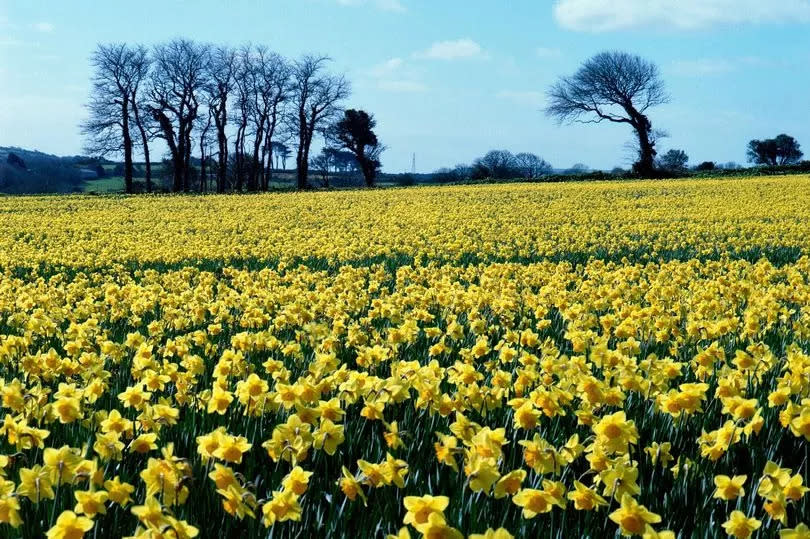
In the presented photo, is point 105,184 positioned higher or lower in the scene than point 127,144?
lower

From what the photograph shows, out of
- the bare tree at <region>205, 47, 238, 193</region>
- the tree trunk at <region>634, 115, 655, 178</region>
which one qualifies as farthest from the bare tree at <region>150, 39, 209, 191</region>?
the tree trunk at <region>634, 115, 655, 178</region>

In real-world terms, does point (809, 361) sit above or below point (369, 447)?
above

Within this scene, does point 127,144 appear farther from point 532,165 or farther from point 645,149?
point 532,165

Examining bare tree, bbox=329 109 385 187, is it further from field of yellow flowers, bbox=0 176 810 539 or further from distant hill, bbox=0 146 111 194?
field of yellow flowers, bbox=0 176 810 539

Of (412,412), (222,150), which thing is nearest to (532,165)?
(222,150)

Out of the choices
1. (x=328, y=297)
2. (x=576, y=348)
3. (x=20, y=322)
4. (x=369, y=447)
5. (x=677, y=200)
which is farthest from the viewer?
(x=677, y=200)

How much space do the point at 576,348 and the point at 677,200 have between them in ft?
72.8

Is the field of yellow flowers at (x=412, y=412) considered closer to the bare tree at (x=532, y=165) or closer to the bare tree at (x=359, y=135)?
the bare tree at (x=359, y=135)

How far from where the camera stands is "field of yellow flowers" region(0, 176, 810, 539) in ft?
7.03

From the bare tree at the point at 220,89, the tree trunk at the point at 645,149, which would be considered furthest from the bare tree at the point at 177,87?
the tree trunk at the point at 645,149

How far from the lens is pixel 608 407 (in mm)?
3680

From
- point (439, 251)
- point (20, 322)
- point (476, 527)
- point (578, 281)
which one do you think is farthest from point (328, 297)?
point (439, 251)

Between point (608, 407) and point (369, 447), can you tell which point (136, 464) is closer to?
point (369, 447)

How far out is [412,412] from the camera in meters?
3.38
